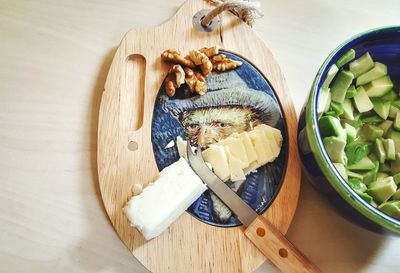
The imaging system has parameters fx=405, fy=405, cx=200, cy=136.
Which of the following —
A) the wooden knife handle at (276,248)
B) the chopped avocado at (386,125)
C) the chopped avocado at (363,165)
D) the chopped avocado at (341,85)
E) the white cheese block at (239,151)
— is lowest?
the wooden knife handle at (276,248)

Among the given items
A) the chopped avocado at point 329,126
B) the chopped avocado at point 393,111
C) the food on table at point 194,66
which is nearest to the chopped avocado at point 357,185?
the chopped avocado at point 329,126

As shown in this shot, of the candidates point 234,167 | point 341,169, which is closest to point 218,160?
point 234,167

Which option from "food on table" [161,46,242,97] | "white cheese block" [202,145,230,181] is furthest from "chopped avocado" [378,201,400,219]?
"food on table" [161,46,242,97]

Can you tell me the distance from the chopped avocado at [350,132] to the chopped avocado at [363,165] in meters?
0.05

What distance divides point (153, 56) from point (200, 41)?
0.13 metres

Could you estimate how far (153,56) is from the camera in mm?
968

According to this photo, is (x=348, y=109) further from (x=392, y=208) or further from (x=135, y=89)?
(x=135, y=89)

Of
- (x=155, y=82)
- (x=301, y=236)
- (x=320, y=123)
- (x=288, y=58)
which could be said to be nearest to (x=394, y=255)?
(x=301, y=236)

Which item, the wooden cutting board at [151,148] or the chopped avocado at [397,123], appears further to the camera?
the chopped avocado at [397,123]

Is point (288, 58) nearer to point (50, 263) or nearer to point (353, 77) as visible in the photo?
point (353, 77)

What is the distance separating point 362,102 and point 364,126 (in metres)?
0.06

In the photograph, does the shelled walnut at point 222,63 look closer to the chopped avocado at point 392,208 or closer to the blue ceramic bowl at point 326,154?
the blue ceramic bowl at point 326,154

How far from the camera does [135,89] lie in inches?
37.4

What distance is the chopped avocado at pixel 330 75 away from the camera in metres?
0.86
